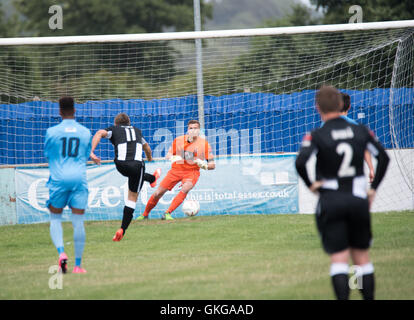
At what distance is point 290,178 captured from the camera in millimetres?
13297

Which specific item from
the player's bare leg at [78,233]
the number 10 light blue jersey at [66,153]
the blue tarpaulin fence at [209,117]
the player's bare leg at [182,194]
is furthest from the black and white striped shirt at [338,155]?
the blue tarpaulin fence at [209,117]

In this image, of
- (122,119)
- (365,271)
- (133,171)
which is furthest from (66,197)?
(365,271)

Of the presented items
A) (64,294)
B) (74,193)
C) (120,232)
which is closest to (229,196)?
(120,232)

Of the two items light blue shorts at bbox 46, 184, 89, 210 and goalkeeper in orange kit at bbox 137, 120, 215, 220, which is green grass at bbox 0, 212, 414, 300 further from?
light blue shorts at bbox 46, 184, 89, 210

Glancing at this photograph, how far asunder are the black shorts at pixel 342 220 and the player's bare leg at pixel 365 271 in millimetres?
107

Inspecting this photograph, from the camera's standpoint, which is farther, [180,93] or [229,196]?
[180,93]

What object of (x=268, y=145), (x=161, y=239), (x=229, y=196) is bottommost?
(x=161, y=239)

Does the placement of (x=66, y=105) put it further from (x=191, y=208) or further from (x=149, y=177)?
(x=191, y=208)

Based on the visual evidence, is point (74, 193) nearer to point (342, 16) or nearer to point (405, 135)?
point (405, 135)

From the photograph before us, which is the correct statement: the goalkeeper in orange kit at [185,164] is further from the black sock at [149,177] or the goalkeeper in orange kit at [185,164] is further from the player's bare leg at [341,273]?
the player's bare leg at [341,273]

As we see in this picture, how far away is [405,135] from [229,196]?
157 inches

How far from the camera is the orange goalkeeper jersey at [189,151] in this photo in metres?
12.0

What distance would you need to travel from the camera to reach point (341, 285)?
15.9 ft

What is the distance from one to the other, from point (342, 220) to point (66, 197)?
3542 mm
